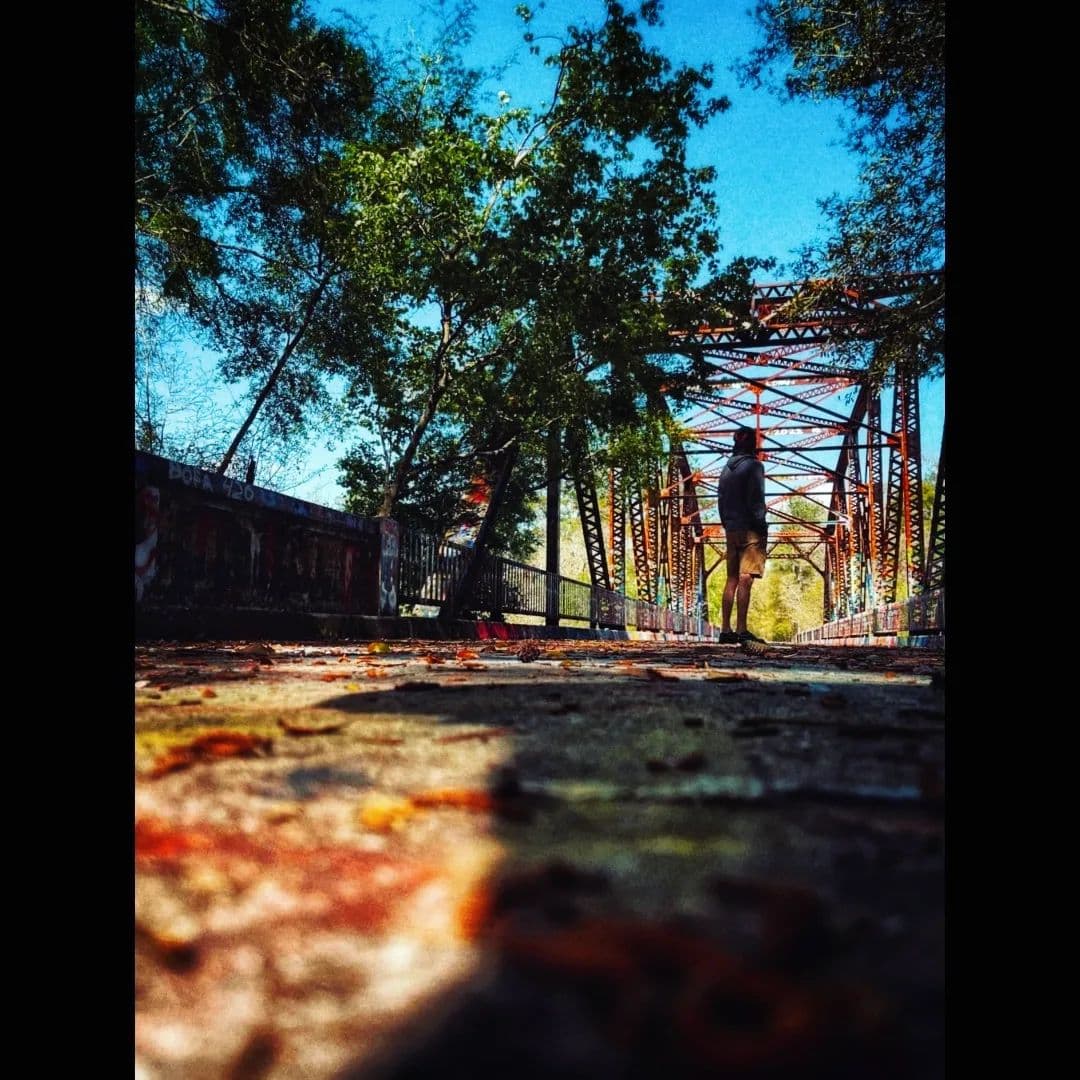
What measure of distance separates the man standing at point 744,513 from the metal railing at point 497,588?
171 inches

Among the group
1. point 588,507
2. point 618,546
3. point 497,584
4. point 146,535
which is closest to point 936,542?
point 497,584

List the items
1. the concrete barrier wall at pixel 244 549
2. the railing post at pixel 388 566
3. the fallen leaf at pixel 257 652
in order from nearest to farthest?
1. the fallen leaf at pixel 257 652
2. the concrete barrier wall at pixel 244 549
3. the railing post at pixel 388 566

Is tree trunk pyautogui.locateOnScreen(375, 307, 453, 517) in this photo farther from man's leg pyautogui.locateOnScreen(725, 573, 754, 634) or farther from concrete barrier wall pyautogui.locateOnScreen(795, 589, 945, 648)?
concrete barrier wall pyautogui.locateOnScreen(795, 589, 945, 648)

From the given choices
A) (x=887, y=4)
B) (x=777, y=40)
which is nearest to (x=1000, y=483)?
(x=887, y=4)

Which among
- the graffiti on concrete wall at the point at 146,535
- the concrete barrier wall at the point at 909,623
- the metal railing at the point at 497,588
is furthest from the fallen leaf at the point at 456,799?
the metal railing at the point at 497,588

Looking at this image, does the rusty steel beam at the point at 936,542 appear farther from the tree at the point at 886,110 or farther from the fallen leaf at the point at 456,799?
the fallen leaf at the point at 456,799

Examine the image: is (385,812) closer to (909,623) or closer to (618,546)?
(909,623)

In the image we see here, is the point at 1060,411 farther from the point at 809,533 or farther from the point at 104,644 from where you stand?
the point at 809,533

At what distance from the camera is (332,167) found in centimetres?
1078

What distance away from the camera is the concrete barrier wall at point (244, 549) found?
18.2 ft

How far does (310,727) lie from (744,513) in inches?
285

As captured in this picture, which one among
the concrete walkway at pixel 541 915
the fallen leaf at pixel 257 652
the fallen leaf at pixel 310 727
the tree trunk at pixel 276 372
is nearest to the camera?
the concrete walkway at pixel 541 915

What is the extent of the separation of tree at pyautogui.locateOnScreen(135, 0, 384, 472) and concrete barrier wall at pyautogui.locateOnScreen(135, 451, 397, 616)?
339 centimetres

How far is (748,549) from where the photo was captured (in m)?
8.26
